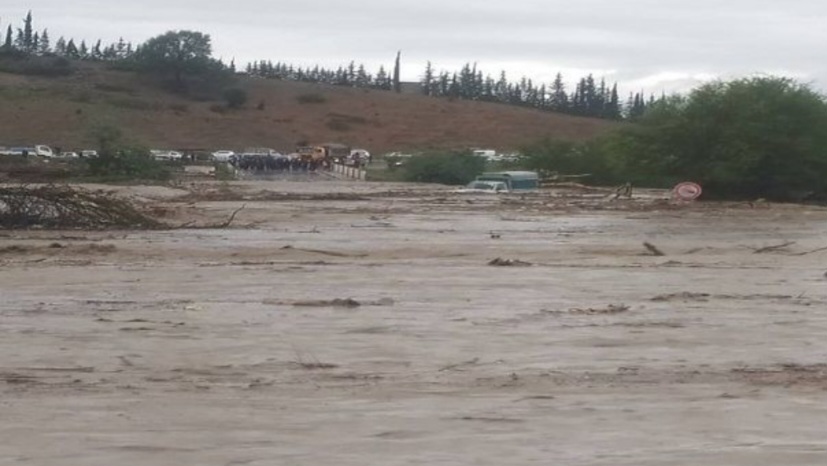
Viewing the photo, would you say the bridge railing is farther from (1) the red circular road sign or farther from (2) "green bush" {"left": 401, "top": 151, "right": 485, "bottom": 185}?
(1) the red circular road sign

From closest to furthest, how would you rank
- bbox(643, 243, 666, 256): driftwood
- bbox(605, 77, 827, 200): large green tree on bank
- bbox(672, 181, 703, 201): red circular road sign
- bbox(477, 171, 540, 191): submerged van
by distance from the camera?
bbox(643, 243, 666, 256): driftwood → bbox(672, 181, 703, 201): red circular road sign → bbox(605, 77, 827, 200): large green tree on bank → bbox(477, 171, 540, 191): submerged van

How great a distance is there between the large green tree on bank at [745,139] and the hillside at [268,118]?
5628 cm

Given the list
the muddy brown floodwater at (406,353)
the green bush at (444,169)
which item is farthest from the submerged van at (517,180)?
the muddy brown floodwater at (406,353)

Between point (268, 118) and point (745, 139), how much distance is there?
89204 millimetres

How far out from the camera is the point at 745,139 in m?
60.6

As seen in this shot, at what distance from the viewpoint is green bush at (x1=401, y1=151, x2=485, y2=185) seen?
88688 mm

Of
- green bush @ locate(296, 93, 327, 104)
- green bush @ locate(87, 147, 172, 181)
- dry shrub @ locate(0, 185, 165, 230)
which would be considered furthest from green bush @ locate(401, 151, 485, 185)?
green bush @ locate(296, 93, 327, 104)

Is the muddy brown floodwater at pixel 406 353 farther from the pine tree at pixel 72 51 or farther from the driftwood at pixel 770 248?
the pine tree at pixel 72 51

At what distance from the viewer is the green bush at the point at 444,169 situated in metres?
88.7

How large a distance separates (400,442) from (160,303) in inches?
393

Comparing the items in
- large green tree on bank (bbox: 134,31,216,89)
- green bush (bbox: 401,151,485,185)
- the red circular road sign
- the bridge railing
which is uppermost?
large green tree on bank (bbox: 134,31,216,89)

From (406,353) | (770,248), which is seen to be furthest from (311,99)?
(406,353)

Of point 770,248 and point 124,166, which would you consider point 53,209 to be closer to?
point 770,248

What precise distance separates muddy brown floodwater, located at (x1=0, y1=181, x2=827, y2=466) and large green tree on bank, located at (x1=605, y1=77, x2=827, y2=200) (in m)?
29.5
